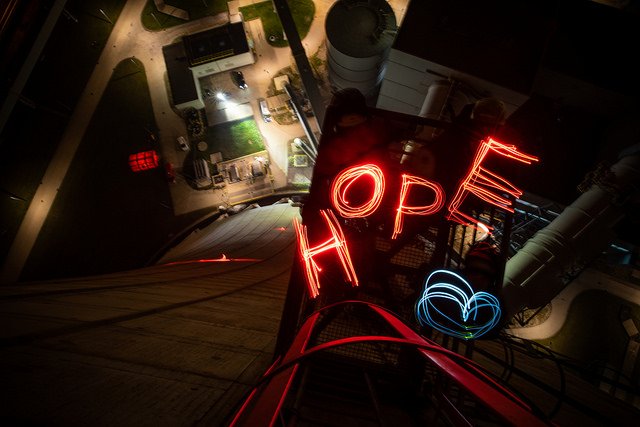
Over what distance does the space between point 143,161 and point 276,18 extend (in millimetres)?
11806

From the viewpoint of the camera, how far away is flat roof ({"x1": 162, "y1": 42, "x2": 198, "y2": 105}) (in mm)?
15039

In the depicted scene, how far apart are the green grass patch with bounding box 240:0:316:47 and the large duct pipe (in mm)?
15902

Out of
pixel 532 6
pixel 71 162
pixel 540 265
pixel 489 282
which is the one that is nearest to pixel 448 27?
pixel 532 6

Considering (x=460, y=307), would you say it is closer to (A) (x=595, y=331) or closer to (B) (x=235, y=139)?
(A) (x=595, y=331)

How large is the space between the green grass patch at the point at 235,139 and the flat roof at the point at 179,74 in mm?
2159

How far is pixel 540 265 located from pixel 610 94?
6.32 metres

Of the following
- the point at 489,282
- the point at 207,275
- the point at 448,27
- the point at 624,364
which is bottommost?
the point at 207,275

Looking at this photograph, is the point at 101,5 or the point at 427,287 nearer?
the point at 427,287

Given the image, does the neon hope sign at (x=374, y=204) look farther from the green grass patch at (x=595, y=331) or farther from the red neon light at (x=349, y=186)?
the green grass patch at (x=595, y=331)

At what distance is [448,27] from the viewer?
850 cm

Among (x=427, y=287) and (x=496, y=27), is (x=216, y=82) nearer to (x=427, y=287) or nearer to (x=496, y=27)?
(x=496, y=27)

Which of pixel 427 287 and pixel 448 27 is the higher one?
pixel 448 27

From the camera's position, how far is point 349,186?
4.16m

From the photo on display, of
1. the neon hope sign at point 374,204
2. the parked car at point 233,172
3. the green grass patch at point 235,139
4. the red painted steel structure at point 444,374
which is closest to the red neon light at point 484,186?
the neon hope sign at point 374,204
